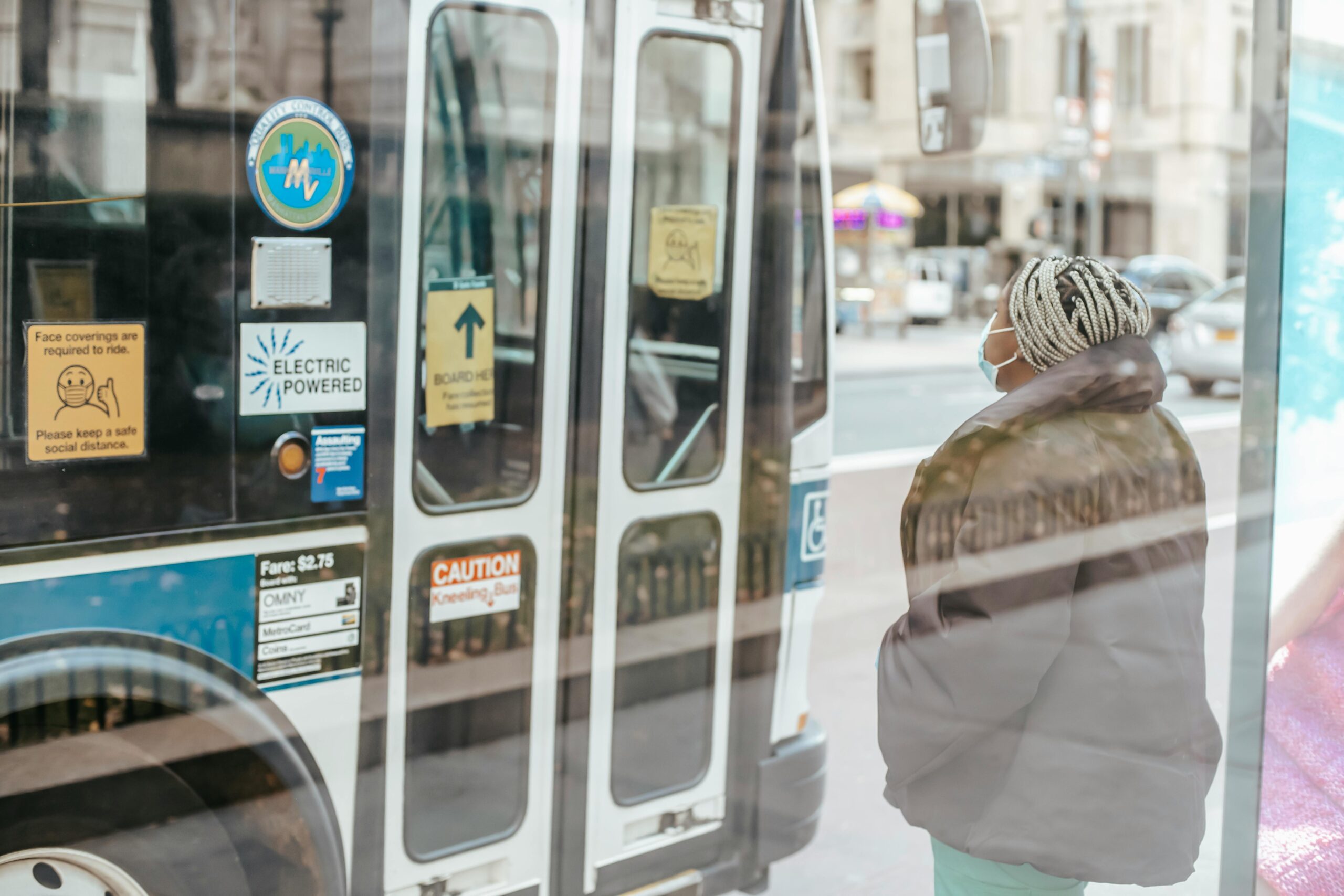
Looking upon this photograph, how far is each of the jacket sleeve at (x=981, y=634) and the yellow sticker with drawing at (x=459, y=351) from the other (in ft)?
4.18

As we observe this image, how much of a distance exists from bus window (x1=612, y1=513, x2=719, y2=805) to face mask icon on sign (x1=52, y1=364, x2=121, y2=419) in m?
1.29

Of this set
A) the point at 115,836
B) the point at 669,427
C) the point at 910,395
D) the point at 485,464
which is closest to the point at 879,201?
the point at 910,395

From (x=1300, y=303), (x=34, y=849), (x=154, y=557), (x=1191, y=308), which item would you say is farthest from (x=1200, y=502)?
(x=1191, y=308)

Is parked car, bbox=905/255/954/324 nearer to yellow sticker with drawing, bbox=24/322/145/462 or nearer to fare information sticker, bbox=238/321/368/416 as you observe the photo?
fare information sticker, bbox=238/321/368/416

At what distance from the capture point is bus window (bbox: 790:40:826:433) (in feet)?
12.0

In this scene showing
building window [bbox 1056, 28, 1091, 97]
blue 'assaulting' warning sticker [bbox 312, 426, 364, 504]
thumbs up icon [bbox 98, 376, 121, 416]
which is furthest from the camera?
building window [bbox 1056, 28, 1091, 97]

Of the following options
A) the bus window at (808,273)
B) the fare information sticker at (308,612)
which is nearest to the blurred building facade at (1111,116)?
the bus window at (808,273)

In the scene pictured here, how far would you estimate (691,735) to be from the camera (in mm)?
3590

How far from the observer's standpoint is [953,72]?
12.1ft

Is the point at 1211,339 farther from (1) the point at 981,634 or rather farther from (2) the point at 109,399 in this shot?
(2) the point at 109,399

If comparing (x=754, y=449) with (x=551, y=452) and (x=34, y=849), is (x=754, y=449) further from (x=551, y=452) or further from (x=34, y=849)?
(x=34, y=849)

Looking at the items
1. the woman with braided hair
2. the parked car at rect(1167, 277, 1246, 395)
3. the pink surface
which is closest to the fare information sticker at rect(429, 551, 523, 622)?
the woman with braided hair

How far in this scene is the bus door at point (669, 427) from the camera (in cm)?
330

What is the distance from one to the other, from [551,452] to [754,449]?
66 centimetres
